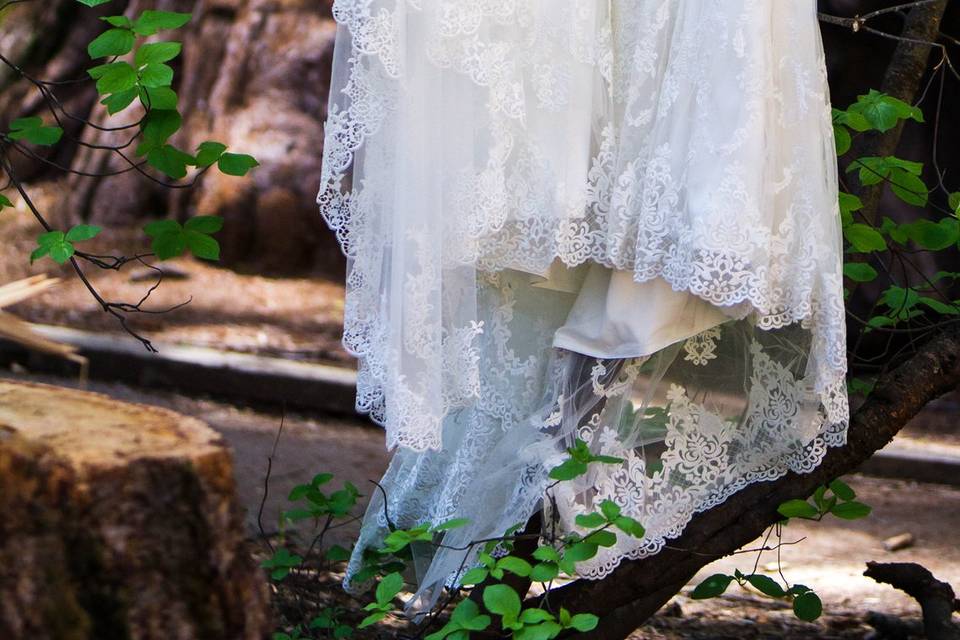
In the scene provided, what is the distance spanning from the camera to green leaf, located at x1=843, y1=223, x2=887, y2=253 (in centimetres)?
240

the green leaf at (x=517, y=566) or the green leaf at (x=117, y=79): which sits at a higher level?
the green leaf at (x=117, y=79)

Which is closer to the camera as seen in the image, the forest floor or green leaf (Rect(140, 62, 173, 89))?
green leaf (Rect(140, 62, 173, 89))

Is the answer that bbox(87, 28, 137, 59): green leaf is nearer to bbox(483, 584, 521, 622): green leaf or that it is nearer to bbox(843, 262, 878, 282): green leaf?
bbox(483, 584, 521, 622): green leaf

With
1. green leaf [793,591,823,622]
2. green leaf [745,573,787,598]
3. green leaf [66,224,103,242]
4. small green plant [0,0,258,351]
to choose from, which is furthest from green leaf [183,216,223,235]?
green leaf [793,591,823,622]

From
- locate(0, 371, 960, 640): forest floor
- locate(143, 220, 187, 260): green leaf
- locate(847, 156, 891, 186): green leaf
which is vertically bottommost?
locate(0, 371, 960, 640): forest floor

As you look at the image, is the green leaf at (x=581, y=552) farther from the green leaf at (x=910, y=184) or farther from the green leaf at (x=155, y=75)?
the green leaf at (x=155, y=75)

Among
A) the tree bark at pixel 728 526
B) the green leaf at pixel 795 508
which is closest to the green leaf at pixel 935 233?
the tree bark at pixel 728 526

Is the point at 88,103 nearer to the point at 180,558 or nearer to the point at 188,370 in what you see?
the point at 188,370

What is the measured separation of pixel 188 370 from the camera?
4891 millimetres

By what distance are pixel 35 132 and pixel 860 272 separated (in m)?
1.79

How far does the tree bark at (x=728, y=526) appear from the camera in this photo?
2.23m

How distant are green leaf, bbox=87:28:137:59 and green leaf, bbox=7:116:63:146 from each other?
0.26 metres

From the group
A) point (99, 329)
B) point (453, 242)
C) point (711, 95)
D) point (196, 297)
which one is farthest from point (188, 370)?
point (711, 95)

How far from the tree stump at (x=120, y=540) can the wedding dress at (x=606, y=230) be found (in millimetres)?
385
